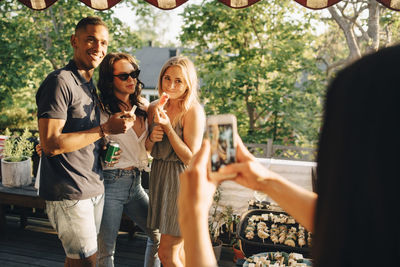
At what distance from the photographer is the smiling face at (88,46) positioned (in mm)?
2086

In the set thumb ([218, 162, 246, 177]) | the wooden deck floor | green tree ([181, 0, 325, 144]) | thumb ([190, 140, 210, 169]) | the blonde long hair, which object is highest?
green tree ([181, 0, 325, 144])

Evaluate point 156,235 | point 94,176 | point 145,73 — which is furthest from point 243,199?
point 145,73

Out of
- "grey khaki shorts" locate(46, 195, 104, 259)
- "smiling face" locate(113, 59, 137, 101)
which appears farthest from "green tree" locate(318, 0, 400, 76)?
"grey khaki shorts" locate(46, 195, 104, 259)

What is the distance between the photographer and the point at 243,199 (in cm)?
510

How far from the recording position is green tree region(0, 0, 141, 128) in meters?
8.04

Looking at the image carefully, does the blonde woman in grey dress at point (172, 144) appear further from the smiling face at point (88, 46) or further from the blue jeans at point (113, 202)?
the smiling face at point (88, 46)

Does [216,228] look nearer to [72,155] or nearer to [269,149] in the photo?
[72,155]

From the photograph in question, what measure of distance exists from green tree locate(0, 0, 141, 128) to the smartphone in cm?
821

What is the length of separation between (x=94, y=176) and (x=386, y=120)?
1823 mm

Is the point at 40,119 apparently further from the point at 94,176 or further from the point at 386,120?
the point at 386,120

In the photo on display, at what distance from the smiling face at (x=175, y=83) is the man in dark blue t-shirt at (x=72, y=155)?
1.50 ft

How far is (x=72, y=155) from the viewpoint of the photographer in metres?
1.94

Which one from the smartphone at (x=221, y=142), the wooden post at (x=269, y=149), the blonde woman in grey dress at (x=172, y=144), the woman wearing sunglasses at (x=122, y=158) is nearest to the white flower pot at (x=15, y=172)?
the woman wearing sunglasses at (x=122, y=158)

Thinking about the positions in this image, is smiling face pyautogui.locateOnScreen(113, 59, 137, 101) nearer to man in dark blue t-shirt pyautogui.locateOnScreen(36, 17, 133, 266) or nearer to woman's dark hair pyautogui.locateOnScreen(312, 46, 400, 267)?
man in dark blue t-shirt pyautogui.locateOnScreen(36, 17, 133, 266)
